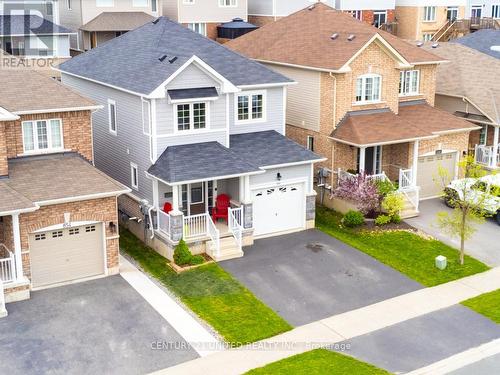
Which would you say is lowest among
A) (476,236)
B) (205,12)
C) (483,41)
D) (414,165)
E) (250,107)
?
(476,236)

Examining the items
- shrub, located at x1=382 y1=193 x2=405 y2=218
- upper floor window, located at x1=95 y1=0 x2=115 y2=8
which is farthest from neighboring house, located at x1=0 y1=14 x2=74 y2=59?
shrub, located at x1=382 y1=193 x2=405 y2=218

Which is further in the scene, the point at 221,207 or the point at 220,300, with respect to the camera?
the point at 221,207

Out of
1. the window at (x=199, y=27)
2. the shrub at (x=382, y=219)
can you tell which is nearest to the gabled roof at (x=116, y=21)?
the window at (x=199, y=27)

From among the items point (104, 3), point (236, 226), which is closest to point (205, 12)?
point (104, 3)

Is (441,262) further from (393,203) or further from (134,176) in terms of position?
A: (134,176)

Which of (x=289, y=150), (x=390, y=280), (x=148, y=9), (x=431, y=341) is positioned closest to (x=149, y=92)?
(x=289, y=150)

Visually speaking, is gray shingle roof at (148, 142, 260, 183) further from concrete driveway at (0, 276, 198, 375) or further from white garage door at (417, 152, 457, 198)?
white garage door at (417, 152, 457, 198)
